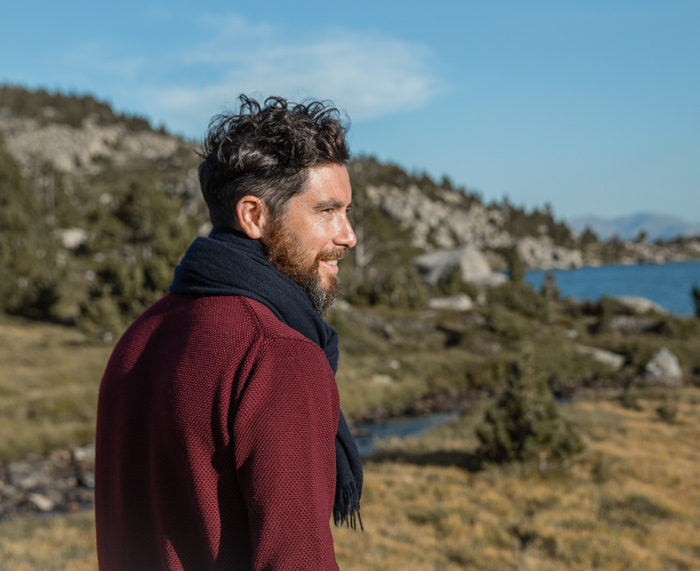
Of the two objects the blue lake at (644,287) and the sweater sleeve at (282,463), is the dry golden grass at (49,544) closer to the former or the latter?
the sweater sleeve at (282,463)

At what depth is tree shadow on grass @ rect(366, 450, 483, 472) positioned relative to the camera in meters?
15.5

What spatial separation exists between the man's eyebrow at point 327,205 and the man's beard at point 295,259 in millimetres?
128

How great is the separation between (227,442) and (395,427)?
22335 millimetres

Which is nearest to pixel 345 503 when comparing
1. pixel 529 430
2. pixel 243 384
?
pixel 243 384

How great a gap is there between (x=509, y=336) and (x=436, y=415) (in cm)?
1328

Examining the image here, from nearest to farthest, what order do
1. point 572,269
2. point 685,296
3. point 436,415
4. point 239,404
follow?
point 239,404 → point 436,415 → point 685,296 → point 572,269

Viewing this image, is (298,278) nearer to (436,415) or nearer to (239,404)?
(239,404)

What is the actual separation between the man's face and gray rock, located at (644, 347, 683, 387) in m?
31.3

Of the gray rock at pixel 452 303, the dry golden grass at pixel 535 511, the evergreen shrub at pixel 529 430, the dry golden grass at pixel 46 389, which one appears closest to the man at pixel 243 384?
the dry golden grass at pixel 535 511

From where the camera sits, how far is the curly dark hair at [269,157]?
1.87 metres

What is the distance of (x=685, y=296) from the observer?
64.9 meters

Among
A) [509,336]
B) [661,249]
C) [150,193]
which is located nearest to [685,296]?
[509,336]

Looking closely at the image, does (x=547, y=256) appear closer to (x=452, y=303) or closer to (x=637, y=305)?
(x=637, y=305)

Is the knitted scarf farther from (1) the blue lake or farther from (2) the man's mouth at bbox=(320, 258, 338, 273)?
(1) the blue lake
